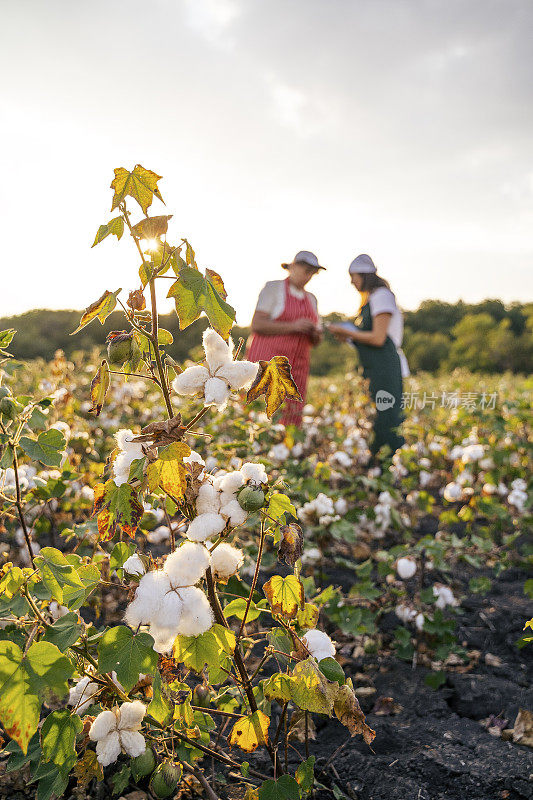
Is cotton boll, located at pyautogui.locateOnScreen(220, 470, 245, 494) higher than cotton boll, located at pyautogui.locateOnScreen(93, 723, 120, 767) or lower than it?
higher

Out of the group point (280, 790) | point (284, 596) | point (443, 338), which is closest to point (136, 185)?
point (284, 596)

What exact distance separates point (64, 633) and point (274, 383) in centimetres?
56

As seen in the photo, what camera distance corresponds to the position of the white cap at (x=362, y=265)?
4.50 metres

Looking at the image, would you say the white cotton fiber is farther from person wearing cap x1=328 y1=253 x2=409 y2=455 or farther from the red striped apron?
person wearing cap x1=328 y1=253 x2=409 y2=455

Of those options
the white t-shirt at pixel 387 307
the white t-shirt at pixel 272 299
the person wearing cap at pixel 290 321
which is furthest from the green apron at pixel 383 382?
the white t-shirt at pixel 272 299

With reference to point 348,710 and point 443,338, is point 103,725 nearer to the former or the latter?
point 348,710

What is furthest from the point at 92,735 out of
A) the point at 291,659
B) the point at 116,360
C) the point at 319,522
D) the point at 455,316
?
the point at 455,316

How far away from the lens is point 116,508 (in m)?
0.99

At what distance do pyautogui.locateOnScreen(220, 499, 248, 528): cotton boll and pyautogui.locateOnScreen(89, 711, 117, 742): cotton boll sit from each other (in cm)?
47

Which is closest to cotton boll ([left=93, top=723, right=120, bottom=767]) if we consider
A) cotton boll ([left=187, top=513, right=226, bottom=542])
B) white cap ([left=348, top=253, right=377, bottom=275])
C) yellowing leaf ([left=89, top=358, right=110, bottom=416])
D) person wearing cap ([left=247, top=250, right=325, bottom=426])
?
cotton boll ([left=187, top=513, right=226, bottom=542])

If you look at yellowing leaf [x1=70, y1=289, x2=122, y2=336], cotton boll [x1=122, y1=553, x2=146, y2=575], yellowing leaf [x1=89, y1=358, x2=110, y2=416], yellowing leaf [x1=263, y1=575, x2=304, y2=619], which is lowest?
yellowing leaf [x1=263, y1=575, x2=304, y2=619]

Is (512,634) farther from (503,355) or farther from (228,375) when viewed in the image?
(503,355)

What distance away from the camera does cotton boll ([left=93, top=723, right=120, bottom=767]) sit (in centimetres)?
110

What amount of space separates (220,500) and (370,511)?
2068 mm
